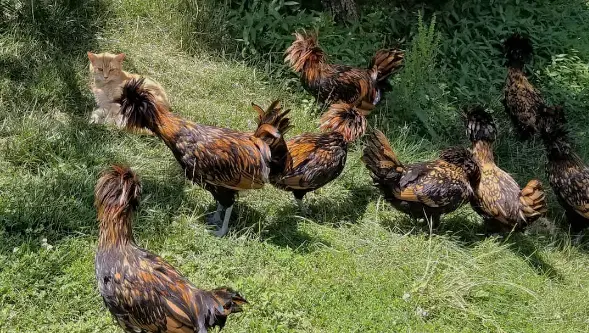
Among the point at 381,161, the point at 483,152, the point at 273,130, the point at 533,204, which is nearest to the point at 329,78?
the point at 381,161

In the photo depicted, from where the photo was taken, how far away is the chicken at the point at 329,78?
638 cm

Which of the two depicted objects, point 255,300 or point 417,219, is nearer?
point 255,300

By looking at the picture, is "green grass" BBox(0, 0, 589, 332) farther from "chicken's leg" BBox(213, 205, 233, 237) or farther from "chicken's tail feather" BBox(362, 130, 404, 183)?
"chicken's tail feather" BBox(362, 130, 404, 183)

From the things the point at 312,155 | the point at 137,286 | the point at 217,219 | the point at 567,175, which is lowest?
the point at 217,219

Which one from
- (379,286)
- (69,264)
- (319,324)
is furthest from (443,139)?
(69,264)

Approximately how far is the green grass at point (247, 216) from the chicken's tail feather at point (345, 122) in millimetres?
538

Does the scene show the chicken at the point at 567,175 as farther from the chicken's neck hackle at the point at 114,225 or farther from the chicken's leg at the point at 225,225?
the chicken's neck hackle at the point at 114,225

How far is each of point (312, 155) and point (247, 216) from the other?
2.39ft

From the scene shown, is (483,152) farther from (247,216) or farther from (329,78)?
(247,216)

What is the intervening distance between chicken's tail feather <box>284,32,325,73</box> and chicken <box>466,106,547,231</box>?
68.0 inches

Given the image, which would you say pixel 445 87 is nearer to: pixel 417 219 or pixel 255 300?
pixel 417 219

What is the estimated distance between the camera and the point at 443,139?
6.72 m

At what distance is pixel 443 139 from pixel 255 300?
3.29 meters

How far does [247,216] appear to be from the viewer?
5.11 metres
